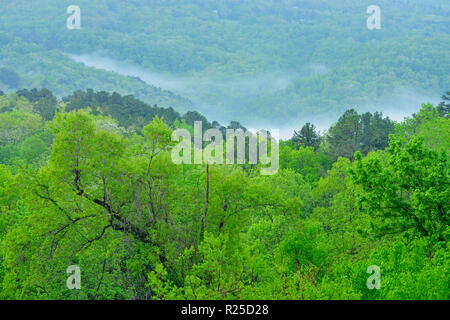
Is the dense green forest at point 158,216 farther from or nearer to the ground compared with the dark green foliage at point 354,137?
nearer to the ground

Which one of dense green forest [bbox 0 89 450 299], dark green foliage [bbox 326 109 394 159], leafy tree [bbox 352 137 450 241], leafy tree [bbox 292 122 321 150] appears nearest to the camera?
dense green forest [bbox 0 89 450 299]

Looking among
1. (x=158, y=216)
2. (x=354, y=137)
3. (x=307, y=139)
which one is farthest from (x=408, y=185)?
(x=307, y=139)

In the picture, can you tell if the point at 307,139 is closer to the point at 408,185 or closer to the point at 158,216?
the point at 408,185

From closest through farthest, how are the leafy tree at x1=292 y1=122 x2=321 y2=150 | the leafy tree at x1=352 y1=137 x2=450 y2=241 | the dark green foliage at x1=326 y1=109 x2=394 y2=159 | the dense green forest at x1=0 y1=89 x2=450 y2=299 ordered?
1. the dense green forest at x1=0 y1=89 x2=450 y2=299
2. the leafy tree at x1=352 y1=137 x2=450 y2=241
3. the dark green foliage at x1=326 y1=109 x2=394 y2=159
4. the leafy tree at x1=292 y1=122 x2=321 y2=150

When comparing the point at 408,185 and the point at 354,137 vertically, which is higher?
the point at 354,137

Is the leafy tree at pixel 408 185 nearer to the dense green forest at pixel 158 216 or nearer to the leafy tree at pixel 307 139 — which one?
the dense green forest at pixel 158 216

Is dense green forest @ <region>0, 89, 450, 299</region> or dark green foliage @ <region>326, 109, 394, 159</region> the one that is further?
dark green foliage @ <region>326, 109, 394, 159</region>

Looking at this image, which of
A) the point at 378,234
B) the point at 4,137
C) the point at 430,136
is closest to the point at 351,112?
the point at 430,136

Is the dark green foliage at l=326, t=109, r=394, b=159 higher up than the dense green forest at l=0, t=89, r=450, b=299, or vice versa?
the dark green foliage at l=326, t=109, r=394, b=159

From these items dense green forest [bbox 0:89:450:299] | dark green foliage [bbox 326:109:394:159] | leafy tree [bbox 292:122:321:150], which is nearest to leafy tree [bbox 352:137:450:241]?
dense green forest [bbox 0:89:450:299]

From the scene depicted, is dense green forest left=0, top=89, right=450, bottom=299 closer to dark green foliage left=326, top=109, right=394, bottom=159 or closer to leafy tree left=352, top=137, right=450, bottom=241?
leafy tree left=352, top=137, right=450, bottom=241

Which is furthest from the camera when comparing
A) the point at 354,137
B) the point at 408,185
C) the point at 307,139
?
the point at 307,139

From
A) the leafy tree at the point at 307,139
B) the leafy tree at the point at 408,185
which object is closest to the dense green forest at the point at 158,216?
the leafy tree at the point at 408,185
